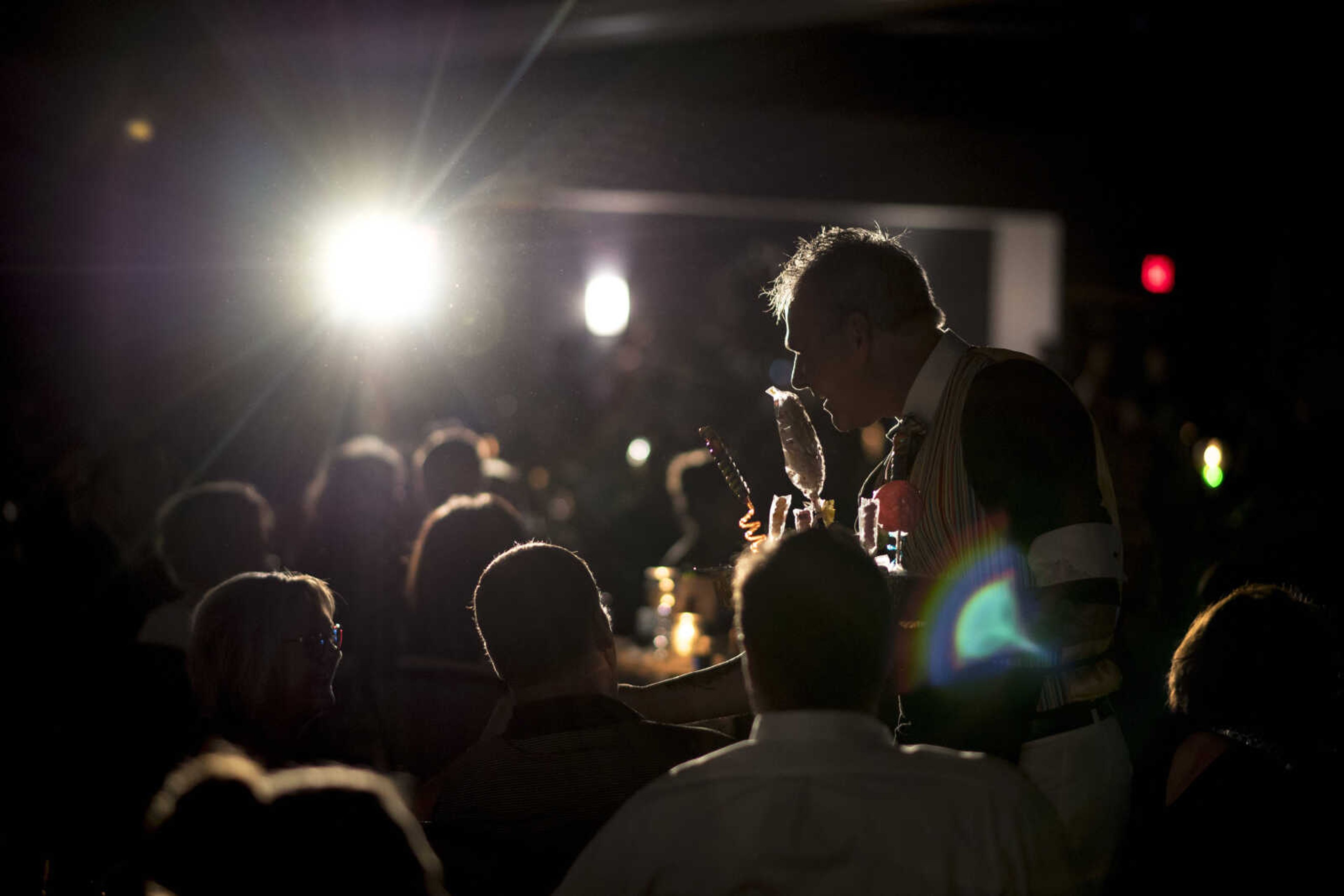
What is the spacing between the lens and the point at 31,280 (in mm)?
9102

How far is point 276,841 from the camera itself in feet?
3.86

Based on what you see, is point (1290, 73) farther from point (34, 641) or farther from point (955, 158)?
point (34, 641)

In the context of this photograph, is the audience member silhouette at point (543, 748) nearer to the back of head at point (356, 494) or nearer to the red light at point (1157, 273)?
the back of head at point (356, 494)

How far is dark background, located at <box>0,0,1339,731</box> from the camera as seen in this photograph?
7367mm

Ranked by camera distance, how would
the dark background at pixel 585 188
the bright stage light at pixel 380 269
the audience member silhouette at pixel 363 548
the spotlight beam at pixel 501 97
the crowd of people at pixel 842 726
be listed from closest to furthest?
the crowd of people at pixel 842 726 < the audience member silhouette at pixel 363 548 < the bright stage light at pixel 380 269 < the spotlight beam at pixel 501 97 < the dark background at pixel 585 188

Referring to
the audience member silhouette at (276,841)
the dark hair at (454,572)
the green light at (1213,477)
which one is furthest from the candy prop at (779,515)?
the green light at (1213,477)

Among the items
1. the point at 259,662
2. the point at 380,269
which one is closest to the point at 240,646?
the point at 259,662

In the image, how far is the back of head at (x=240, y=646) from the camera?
225cm

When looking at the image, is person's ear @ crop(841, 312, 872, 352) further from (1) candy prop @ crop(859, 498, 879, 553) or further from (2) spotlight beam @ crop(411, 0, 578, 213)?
(2) spotlight beam @ crop(411, 0, 578, 213)

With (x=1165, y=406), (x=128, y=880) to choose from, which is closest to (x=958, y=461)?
(x=128, y=880)

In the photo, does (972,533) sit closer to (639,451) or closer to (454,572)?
(454,572)

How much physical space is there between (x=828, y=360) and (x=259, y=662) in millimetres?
1285

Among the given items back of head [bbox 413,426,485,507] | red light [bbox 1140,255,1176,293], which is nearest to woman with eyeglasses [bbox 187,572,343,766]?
back of head [bbox 413,426,485,507]

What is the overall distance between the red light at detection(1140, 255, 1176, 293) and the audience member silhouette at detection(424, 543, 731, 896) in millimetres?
8217
